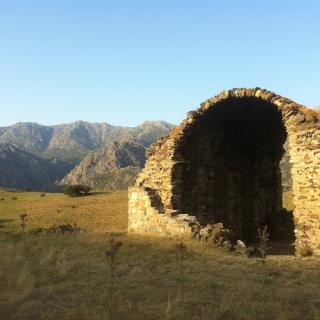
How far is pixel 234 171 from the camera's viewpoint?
18812 millimetres

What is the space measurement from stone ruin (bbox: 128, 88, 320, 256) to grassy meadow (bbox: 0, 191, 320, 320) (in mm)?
1881

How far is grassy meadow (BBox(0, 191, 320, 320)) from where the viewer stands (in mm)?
6402

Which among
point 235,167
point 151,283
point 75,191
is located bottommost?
point 151,283

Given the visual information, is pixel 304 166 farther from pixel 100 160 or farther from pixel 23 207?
pixel 100 160

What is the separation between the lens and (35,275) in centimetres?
899

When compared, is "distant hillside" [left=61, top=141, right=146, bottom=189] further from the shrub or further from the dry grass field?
the dry grass field

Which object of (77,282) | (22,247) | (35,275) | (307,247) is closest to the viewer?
(77,282)

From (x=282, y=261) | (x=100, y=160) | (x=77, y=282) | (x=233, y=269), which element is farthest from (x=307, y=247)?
(x=100, y=160)

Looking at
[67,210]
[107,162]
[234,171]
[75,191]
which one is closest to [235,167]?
[234,171]

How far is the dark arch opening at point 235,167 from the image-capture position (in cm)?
1605

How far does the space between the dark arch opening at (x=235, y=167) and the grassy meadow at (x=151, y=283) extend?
4.52 meters

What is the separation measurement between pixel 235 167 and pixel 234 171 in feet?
0.60

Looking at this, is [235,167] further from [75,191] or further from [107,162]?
[107,162]

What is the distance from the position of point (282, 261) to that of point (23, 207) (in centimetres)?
3055
